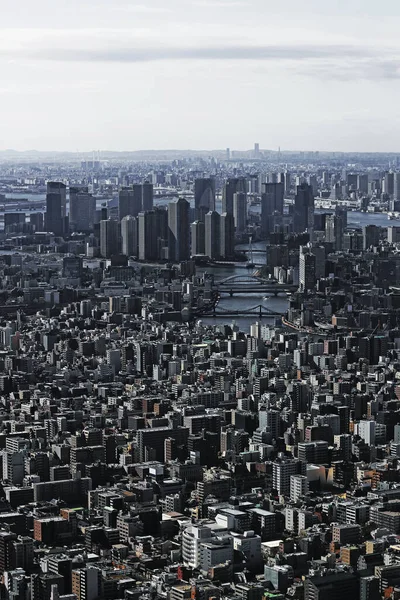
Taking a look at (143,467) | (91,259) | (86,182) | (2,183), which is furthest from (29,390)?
(2,183)

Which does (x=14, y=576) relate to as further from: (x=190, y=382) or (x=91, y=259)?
(x=91, y=259)

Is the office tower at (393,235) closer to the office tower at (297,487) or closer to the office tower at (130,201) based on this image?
the office tower at (130,201)

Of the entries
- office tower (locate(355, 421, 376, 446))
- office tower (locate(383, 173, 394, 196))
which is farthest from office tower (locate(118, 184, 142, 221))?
office tower (locate(355, 421, 376, 446))

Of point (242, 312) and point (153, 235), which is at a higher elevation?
point (153, 235)

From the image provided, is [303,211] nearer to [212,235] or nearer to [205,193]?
[212,235]

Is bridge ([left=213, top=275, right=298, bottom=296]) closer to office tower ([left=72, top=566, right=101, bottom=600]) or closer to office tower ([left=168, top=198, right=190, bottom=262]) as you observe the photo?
office tower ([left=168, top=198, right=190, bottom=262])

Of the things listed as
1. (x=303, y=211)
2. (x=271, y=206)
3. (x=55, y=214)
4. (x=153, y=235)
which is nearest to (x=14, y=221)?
(x=55, y=214)
